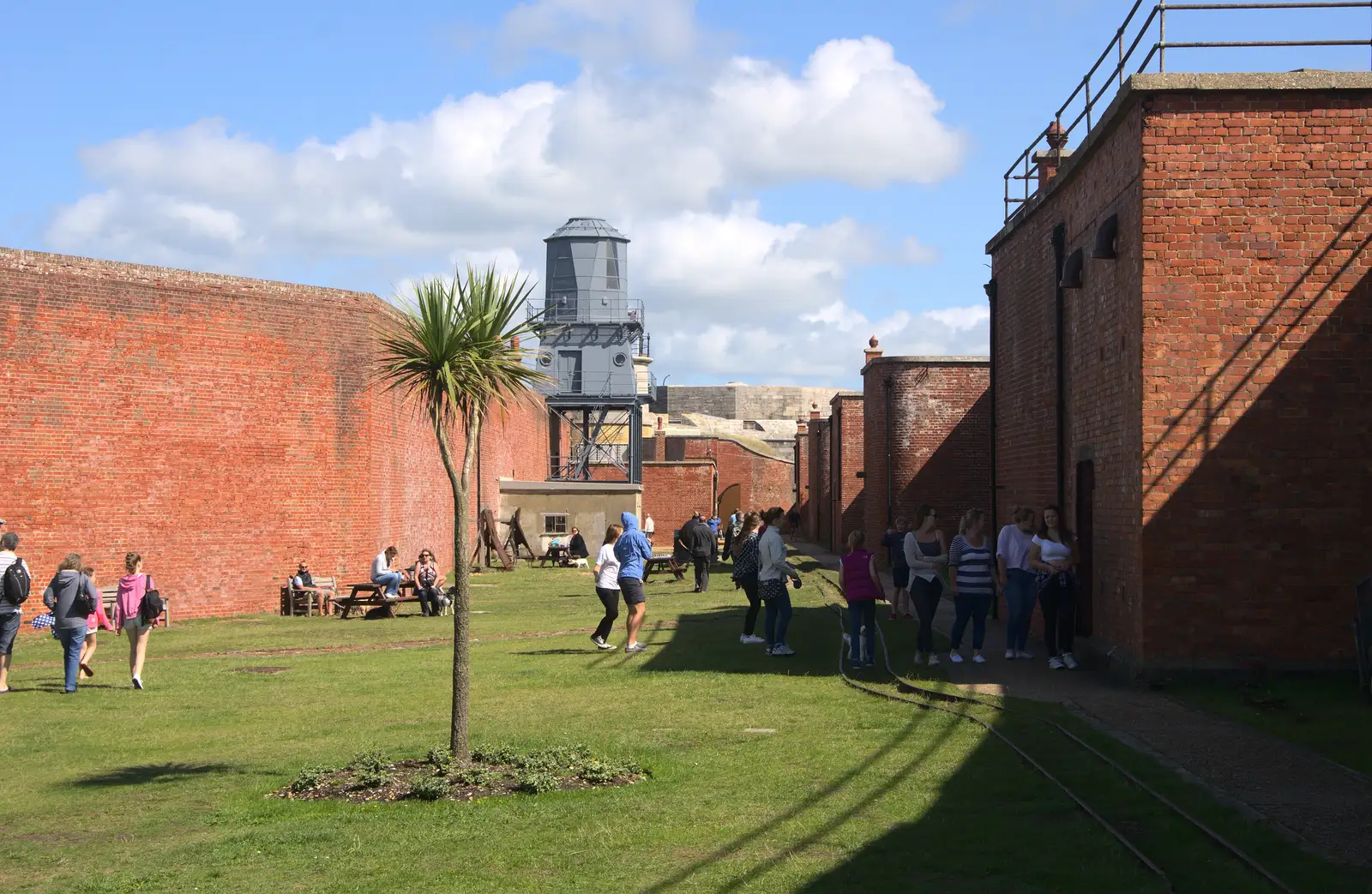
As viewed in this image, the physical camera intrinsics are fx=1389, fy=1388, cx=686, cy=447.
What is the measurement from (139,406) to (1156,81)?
16.7m

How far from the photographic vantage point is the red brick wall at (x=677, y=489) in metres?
58.8

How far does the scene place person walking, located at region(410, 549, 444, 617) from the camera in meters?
24.2

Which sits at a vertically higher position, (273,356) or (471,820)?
(273,356)

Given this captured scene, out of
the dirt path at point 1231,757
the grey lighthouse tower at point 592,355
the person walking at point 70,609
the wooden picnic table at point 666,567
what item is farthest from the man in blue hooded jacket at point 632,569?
the grey lighthouse tower at point 592,355

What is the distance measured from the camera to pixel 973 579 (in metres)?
14.2

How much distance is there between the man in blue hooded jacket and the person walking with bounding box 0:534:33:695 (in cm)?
626

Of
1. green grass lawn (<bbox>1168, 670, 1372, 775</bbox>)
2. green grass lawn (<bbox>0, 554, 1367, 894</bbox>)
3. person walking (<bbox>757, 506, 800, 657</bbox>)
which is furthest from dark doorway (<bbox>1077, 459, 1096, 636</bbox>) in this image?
person walking (<bbox>757, 506, 800, 657</bbox>)

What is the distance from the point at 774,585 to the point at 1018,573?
2751 mm

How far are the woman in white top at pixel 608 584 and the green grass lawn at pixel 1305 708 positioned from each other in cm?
679

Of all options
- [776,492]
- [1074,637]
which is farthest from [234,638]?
[776,492]

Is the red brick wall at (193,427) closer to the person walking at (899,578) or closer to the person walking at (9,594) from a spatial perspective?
the person walking at (9,594)

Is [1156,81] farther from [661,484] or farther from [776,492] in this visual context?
[776,492]

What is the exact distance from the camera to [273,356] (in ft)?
81.0

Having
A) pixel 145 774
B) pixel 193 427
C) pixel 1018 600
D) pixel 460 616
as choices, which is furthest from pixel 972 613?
pixel 193 427
